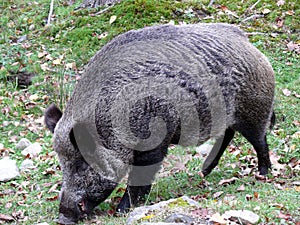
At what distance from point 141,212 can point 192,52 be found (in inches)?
69.5

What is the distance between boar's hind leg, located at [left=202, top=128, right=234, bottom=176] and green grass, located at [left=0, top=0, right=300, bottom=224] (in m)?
0.13

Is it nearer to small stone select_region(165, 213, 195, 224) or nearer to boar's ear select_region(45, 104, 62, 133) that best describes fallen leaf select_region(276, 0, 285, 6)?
boar's ear select_region(45, 104, 62, 133)

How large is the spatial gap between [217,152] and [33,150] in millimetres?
2510

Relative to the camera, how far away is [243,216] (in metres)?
3.63

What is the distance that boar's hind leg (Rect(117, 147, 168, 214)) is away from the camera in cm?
507

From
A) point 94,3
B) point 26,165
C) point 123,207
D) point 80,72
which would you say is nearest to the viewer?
point 123,207

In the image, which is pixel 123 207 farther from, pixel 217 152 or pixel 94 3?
pixel 94 3

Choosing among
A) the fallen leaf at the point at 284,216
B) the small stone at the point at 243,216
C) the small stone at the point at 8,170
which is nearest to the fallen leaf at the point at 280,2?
the small stone at the point at 8,170

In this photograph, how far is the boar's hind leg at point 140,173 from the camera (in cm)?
507

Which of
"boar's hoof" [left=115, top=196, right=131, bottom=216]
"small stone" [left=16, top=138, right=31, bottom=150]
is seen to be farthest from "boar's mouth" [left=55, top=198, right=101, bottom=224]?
"small stone" [left=16, top=138, right=31, bottom=150]

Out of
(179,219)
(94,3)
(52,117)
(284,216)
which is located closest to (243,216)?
(284,216)

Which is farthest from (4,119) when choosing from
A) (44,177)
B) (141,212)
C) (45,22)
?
(141,212)

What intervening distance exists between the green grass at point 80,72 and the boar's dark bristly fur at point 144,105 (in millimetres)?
419

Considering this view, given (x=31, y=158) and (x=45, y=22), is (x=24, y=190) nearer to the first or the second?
(x=31, y=158)
